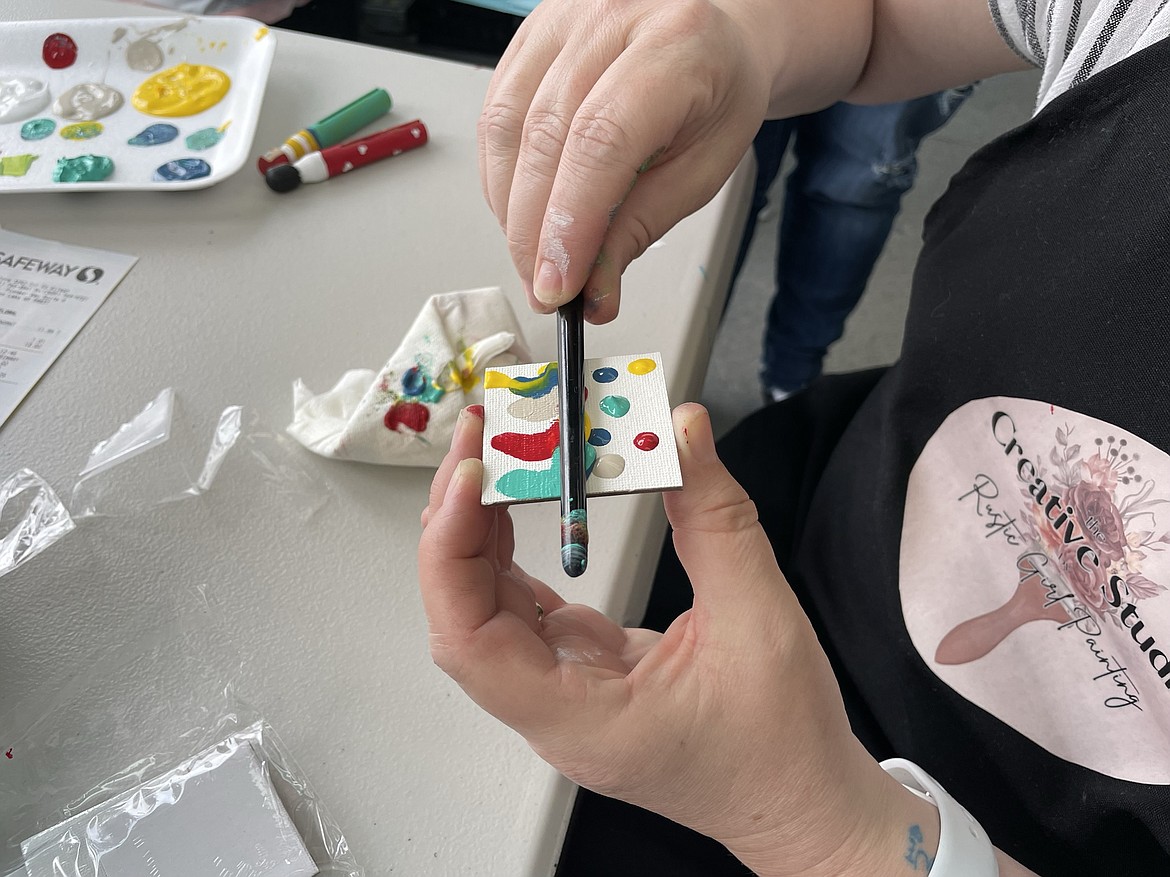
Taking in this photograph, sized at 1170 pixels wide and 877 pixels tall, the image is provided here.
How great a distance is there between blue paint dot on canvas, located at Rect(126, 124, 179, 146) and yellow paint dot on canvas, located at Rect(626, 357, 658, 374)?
0.56m

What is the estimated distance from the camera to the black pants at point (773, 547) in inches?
21.8

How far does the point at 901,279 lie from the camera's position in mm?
1691

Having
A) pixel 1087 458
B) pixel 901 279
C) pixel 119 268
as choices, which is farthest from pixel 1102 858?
pixel 901 279

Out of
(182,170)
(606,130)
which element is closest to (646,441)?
(606,130)

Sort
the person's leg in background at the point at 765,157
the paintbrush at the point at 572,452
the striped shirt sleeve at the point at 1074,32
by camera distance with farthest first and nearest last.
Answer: the person's leg in background at the point at 765,157
the striped shirt sleeve at the point at 1074,32
the paintbrush at the point at 572,452

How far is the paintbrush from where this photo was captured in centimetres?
38

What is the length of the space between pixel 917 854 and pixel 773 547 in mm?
297

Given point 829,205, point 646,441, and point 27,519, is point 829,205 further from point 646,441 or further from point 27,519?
point 27,519

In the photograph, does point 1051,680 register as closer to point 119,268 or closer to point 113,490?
point 113,490

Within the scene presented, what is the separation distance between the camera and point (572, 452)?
1.32 ft

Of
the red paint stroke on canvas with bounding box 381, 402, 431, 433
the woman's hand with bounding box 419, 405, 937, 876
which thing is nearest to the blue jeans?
the red paint stroke on canvas with bounding box 381, 402, 431, 433

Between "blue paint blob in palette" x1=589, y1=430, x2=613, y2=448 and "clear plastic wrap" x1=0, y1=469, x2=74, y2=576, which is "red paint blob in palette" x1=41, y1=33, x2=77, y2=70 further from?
"blue paint blob in palette" x1=589, y1=430, x2=613, y2=448

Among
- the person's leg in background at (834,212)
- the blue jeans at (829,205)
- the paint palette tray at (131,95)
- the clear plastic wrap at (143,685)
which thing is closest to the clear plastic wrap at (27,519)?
the clear plastic wrap at (143,685)

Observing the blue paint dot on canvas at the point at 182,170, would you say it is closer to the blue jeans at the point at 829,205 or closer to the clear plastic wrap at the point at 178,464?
the clear plastic wrap at the point at 178,464
